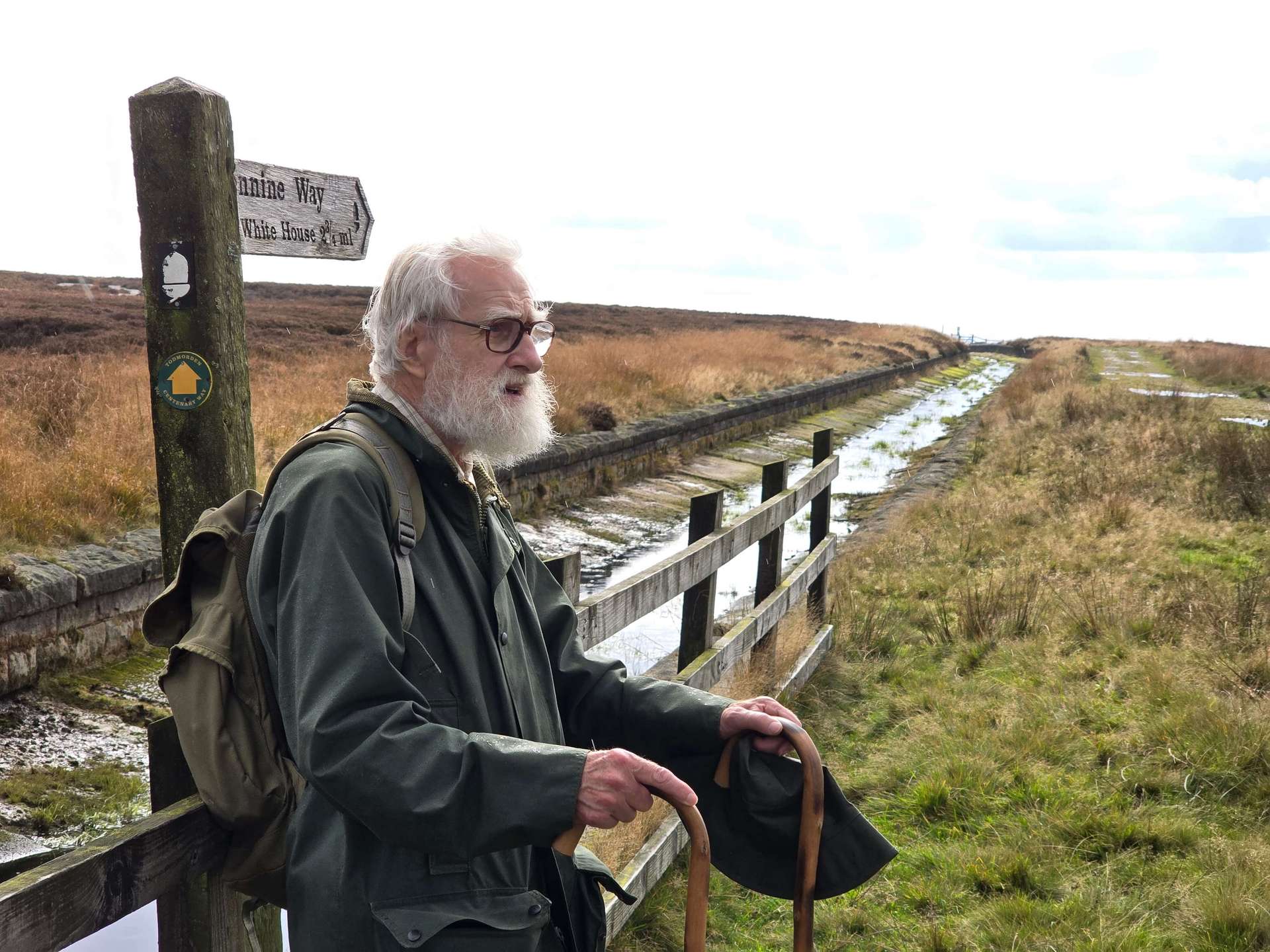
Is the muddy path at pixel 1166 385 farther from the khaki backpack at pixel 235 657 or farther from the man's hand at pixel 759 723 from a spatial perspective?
the khaki backpack at pixel 235 657

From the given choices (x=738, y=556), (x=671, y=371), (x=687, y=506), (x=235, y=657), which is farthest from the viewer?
(x=671, y=371)

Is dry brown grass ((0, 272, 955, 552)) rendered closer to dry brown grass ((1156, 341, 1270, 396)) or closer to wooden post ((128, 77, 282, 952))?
wooden post ((128, 77, 282, 952))

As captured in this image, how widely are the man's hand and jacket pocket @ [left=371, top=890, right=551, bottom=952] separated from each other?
50 cm

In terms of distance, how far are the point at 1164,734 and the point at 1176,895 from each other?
52.6 inches

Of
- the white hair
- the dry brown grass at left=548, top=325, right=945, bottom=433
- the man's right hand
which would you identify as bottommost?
the dry brown grass at left=548, top=325, right=945, bottom=433

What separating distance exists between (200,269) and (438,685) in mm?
1452

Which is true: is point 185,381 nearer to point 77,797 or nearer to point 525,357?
point 525,357

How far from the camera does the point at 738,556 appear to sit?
Result: 8.66 metres

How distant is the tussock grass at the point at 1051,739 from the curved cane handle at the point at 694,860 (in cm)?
191

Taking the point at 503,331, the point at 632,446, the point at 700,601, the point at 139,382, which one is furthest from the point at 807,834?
the point at 139,382

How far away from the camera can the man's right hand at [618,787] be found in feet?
Answer: 5.02

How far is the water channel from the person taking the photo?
13.7 feet

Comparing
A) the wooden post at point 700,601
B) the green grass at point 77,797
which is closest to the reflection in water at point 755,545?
the wooden post at point 700,601

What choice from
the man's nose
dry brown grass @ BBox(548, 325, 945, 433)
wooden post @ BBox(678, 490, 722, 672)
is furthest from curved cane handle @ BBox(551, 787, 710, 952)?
dry brown grass @ BBox(548, 325, 945, 433)
